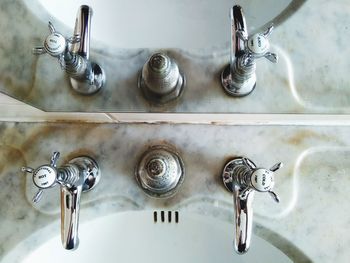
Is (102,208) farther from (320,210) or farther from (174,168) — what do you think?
(320,210)

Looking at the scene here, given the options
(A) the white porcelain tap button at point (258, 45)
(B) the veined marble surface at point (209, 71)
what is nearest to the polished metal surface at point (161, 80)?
(B) the veined marble surface at point (209, 71)

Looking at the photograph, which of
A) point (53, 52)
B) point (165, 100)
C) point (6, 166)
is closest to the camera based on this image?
point (53, 52)

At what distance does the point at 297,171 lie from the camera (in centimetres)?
Answer: 72

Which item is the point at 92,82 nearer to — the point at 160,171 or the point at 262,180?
the point at 160,171

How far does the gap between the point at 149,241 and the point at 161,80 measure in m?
0.36

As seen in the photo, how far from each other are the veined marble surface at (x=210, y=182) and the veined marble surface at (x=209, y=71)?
0.10 m

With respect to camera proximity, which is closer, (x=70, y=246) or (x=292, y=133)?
(x=70, y=246)

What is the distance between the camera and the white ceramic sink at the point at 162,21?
2.39 ft

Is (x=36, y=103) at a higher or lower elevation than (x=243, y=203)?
higher

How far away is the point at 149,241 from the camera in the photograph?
80 centimetres

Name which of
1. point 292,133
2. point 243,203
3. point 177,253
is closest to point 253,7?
point 292,133

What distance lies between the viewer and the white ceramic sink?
2.39 ft

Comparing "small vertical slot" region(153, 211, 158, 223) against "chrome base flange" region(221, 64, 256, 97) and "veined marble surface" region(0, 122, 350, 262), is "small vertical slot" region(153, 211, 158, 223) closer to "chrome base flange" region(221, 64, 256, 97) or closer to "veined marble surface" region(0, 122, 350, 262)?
"veined marble surface" region(0, 122, 350, 262)

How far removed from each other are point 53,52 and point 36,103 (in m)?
0.14
